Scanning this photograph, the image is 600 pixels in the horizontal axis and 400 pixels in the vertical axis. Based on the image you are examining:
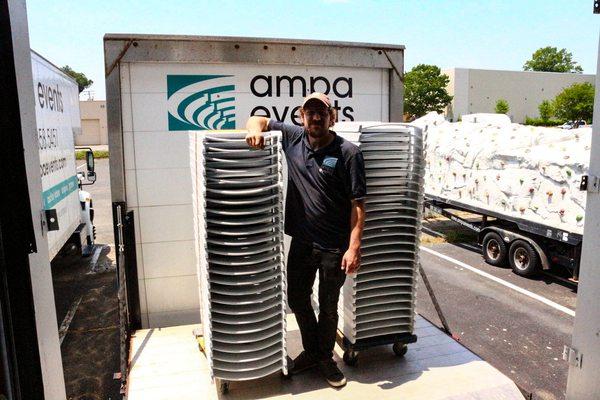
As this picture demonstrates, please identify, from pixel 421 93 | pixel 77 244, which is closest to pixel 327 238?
pixel 77 244

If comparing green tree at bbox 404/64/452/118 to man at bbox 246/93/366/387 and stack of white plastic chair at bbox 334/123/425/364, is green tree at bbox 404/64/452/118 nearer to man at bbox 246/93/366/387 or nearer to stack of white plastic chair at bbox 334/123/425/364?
stack of white plastic chair at bbox 334/123/425/364

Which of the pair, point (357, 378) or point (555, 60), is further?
point (555, 60)

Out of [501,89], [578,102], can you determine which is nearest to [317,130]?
[578,102]

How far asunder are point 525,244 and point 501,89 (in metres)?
56.4

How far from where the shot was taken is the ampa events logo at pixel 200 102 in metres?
4.95

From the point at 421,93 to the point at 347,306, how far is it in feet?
190

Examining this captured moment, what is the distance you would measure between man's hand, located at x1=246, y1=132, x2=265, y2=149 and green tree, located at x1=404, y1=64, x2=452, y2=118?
56743mm

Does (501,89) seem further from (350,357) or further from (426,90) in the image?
(350,357)

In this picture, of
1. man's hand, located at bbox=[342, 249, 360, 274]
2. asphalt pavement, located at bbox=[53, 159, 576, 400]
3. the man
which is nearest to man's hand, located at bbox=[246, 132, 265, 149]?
the man

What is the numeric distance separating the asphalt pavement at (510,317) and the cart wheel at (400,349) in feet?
5.71

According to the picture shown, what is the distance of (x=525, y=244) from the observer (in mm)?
9680

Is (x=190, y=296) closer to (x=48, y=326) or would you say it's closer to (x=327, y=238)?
(x=327, y=238)

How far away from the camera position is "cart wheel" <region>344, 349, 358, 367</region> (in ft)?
13.4

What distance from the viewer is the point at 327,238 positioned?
368cm
